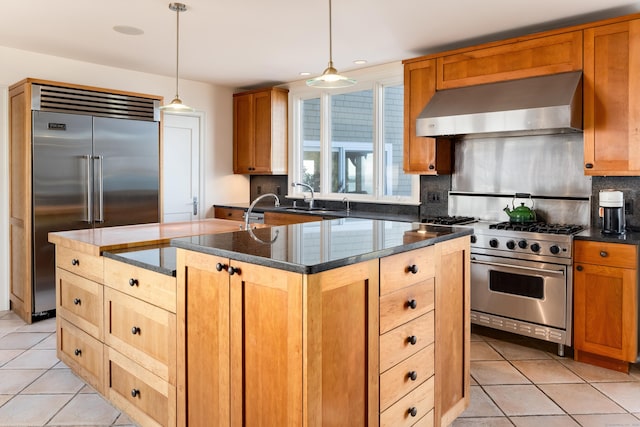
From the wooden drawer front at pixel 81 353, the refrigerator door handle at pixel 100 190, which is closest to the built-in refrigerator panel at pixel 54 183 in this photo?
the refrigerator door handle at pixel 100 190

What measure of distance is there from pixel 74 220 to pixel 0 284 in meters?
1.04

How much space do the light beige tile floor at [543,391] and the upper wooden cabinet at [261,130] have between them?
3338 mm

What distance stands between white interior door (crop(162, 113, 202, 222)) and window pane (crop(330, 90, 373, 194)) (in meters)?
1.79

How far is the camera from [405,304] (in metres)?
1.98

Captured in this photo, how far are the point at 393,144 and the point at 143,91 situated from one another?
2.89 meters

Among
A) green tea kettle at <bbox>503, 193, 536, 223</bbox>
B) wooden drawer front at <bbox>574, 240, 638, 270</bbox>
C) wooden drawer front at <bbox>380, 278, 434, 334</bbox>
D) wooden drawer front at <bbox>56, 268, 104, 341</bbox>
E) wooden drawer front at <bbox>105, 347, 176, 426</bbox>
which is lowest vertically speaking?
wooden drawer front at <bbox>105, 347, 176, 426</bbox>

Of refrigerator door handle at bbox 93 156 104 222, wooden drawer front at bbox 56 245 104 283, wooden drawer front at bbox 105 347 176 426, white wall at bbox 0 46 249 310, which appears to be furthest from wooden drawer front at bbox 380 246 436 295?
white wall at bbox 0 46 249 310

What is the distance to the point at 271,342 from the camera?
5.36 ft

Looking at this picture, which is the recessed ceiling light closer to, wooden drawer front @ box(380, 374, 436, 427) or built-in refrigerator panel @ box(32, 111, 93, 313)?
built-in refrigerator panel @ box(32, 111, 93, 313)

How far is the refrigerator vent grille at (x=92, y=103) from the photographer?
13.8 ft

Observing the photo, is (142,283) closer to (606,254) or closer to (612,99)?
(606,254)

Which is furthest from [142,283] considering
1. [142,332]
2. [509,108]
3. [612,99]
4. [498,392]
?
[612,99]

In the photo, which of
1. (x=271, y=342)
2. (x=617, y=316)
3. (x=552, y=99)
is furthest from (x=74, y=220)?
(x=617, y=316)

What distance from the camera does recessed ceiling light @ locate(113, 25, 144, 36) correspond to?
12.5 feet
